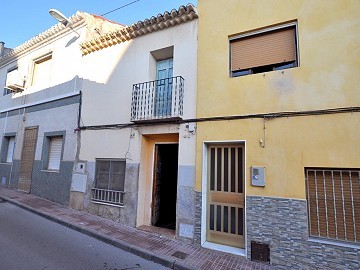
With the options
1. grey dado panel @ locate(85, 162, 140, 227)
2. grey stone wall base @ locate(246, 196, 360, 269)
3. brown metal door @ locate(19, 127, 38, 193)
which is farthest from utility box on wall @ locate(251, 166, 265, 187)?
brown metal door @ locate(19, 127, 38, 193)

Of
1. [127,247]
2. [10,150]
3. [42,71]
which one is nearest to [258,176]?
[127,247]

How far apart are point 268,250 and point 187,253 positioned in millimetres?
1705

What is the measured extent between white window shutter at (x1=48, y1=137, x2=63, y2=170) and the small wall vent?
25.2 feet

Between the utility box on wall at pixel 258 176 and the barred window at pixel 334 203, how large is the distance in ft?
2.74

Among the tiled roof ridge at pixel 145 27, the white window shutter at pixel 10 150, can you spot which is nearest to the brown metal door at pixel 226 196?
the tiled roof ridge at pixel 145 27

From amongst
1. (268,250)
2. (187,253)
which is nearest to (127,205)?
(187,253)

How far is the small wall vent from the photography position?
4582 millimetres

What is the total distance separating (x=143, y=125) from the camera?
6.63 m

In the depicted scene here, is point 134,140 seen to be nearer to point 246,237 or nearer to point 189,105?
point 189,105

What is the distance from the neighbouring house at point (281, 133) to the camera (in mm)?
4234

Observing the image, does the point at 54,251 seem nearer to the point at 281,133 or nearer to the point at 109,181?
the point at 109,181

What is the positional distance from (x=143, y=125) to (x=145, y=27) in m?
3.10

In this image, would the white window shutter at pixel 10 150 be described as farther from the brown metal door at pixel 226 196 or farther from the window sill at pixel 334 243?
the window sill at pixel 334 243

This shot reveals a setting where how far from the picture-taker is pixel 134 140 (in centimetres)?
679
